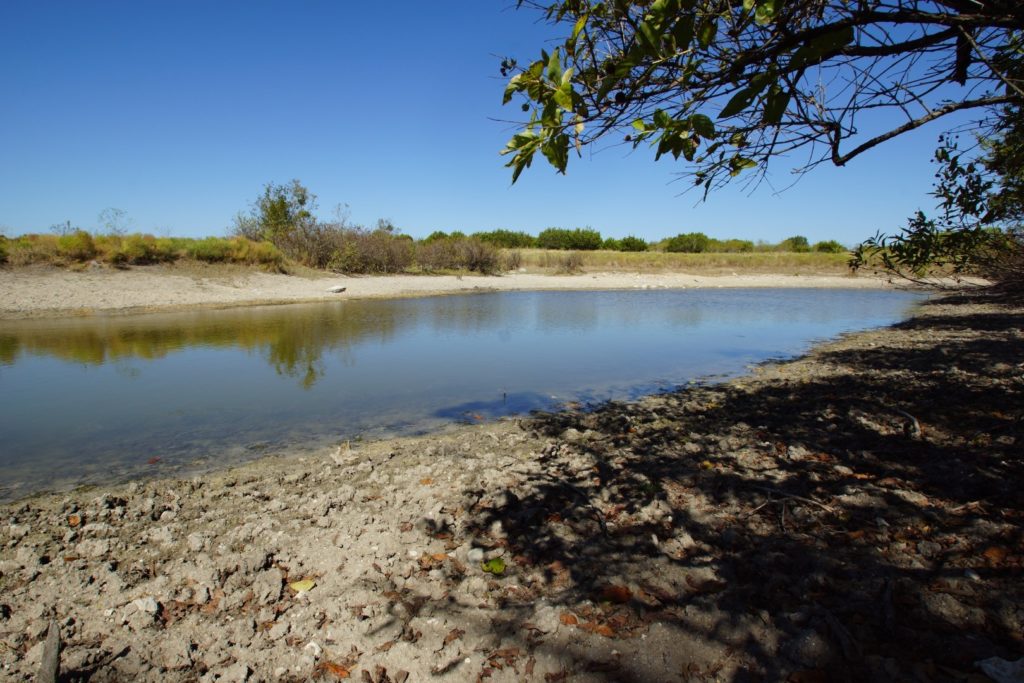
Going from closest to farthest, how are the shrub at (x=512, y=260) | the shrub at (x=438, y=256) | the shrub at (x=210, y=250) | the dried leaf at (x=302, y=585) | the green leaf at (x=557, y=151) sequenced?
the green leaf at (x=557, y=151) → the dried leaf at (x=302, y=585) → the shrub at (x=210, y=250) → the shrub at (x=438, y=256) → the shrub at (x=512, y=260)

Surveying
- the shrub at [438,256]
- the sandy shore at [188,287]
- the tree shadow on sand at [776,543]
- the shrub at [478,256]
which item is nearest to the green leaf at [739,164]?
the tree shadow on sand at [776,543]

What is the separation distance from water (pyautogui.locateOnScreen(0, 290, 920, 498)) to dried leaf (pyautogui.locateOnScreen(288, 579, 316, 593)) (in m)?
3.30

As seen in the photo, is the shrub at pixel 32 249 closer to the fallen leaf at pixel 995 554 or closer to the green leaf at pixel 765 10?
the green leaf at pixel 765 10

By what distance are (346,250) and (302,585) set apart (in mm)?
30489

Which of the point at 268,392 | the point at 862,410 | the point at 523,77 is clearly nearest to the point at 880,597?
the point at 523,77

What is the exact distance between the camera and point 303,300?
74.0 ft

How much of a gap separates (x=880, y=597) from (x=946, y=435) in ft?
10.3

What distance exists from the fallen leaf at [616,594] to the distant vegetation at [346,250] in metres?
25.3

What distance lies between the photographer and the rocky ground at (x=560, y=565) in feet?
7.79

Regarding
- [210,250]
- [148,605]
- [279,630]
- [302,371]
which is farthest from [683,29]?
[210,250]

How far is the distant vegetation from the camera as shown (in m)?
21.4

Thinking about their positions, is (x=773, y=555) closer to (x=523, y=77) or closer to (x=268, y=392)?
(x=523, y=77)

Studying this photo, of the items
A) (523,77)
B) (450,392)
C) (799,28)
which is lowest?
(450,392)

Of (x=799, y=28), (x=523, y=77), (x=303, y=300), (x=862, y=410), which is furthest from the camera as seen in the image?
(x=303, y=300)
